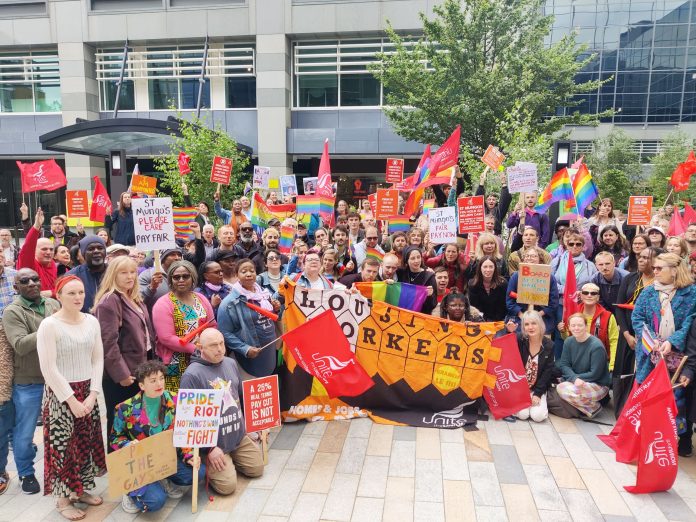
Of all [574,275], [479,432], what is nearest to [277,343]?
[479,432]

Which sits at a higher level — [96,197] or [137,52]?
[137,52]

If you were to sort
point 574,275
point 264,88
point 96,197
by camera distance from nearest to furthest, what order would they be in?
point 574,275 < point 96,197 < point 264,88

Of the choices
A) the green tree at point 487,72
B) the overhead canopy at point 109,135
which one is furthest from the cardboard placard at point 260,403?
the overhead canopy at point 109,135

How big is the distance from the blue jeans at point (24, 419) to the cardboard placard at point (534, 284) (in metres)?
5.25

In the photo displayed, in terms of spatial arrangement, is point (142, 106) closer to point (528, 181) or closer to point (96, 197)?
point (96, 197)

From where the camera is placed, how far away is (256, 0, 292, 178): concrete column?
24.1 metres

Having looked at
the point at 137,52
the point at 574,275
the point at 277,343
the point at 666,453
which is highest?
the point at 137,52

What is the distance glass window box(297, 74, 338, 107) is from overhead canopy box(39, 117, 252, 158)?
5102 mm

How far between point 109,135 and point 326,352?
1630cm

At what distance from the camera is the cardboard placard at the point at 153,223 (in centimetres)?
654

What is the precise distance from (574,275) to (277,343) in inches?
159

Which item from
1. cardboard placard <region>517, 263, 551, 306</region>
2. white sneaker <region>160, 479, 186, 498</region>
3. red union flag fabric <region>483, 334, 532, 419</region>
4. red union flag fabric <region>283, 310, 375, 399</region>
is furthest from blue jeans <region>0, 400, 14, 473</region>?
cardboard placard <region>517, 263, 551, 306</region>

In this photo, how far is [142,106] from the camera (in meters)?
26.1

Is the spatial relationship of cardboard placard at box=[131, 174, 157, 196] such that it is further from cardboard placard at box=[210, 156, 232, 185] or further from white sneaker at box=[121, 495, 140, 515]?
white sneaker at box=[121, 495, 140, 515]
